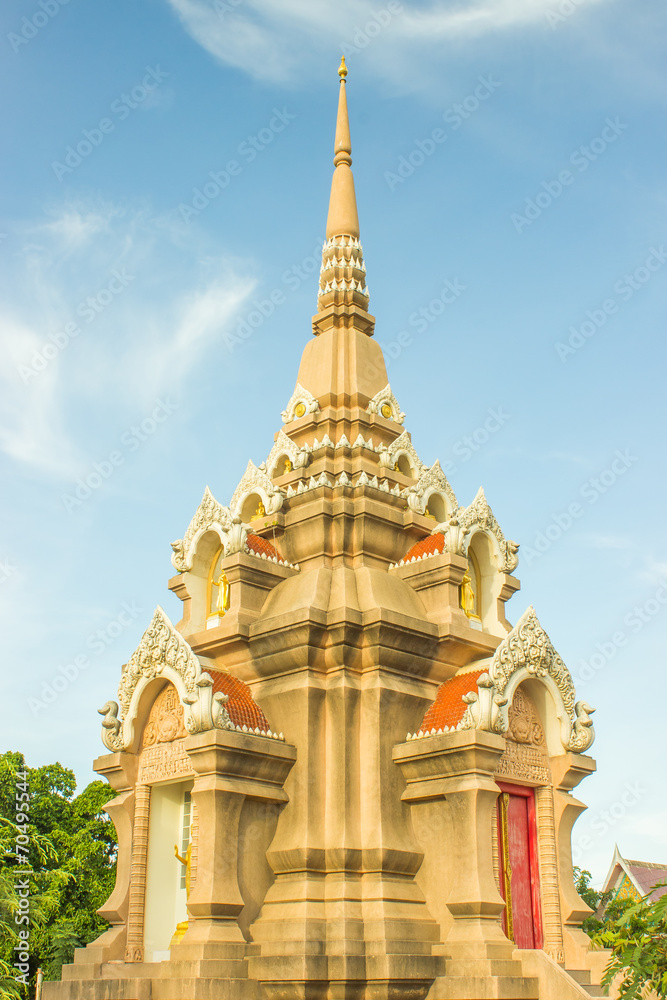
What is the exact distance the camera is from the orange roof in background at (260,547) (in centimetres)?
1655

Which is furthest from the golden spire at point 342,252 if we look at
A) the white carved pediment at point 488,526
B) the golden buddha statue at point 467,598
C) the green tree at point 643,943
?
the green tree at point 643,943

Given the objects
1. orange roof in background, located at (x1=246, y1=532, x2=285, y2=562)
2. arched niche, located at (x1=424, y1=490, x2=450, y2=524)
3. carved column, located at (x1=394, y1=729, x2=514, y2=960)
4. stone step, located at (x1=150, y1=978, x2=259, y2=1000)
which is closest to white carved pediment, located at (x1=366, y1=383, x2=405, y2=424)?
arched niche, located at (x1=424, y1=490, x2=450, y2=524)

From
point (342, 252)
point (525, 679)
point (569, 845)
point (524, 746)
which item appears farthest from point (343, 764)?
point (342, 252)

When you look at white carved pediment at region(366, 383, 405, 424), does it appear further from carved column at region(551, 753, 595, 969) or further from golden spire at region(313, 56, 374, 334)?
carved column at region(551, 753, 595, 969)

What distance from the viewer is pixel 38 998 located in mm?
14828

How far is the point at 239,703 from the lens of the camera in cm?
1464

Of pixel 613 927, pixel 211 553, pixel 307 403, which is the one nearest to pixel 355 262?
pixel 307 403

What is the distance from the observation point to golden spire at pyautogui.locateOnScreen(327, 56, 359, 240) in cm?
2098

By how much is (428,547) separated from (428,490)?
4.80 feet

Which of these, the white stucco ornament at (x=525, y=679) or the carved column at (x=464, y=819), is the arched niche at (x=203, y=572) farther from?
the white stucco ornament at (x=525, y=679)

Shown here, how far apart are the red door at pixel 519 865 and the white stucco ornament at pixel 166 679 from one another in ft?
14.7

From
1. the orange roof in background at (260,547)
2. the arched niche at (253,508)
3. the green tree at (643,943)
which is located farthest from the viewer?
the arched niche at (253,508)

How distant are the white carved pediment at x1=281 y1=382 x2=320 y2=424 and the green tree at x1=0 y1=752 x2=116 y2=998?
1096cm

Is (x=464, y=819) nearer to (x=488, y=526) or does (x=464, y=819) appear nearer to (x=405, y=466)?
(x=488, y=526)
